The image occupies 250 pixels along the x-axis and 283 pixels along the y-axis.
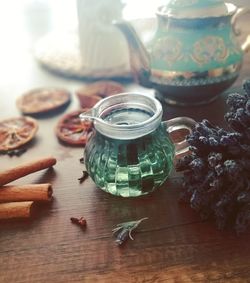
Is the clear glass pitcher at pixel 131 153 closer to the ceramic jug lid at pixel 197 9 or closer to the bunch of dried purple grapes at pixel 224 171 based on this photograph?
the bunch of dried purple grapes at pixel 224 171

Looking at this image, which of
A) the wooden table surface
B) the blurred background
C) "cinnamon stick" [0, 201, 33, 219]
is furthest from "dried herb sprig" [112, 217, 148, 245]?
the blurred background

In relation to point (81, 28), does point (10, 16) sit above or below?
below

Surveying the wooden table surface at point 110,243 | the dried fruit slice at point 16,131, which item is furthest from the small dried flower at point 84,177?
the dried fruit slice at point 16,131

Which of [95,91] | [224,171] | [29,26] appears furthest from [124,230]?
[29,26]

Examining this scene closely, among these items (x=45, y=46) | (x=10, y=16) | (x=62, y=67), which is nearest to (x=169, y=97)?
(x=62, y=67)

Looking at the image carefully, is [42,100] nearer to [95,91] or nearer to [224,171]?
[95,91]

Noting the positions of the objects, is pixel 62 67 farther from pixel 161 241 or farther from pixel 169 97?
pixel 161 241
